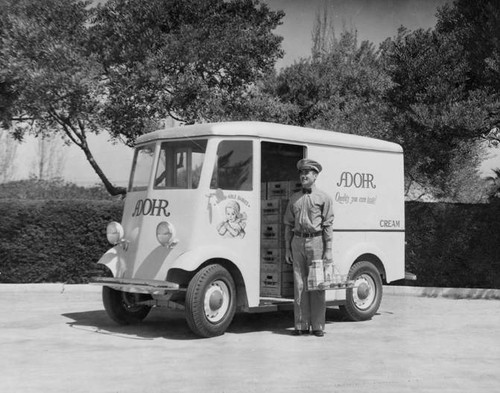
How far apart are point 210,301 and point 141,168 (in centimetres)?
210

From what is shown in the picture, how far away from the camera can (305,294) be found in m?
8.59

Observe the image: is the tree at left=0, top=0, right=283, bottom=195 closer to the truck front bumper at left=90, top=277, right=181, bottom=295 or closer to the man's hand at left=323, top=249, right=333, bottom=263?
the truck front bumper at left=90, top=277, right=181, bottom=295

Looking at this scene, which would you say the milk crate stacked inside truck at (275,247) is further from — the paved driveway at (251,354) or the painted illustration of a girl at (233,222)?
the painted illustration of a girl at (233,222)

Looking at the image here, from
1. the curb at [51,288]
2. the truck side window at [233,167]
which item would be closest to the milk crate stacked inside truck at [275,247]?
the truck side window at [233,167]

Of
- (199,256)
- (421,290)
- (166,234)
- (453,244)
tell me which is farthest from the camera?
(453,244)

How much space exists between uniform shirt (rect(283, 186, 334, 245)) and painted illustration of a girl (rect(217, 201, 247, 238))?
64cm

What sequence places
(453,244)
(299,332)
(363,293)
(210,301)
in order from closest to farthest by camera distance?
(210,301) < (299,332) < (363,293) < (453,244)

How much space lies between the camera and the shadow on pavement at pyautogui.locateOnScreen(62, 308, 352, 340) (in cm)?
870

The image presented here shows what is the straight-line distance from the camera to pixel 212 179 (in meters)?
8.50

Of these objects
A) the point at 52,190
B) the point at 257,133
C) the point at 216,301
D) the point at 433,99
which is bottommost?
the point at 216,301

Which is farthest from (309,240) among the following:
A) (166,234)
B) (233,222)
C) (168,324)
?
(168,324)

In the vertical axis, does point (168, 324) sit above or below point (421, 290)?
below

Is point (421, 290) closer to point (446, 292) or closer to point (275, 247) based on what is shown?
point (446, 292)

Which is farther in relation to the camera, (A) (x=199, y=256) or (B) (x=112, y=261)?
(B) (x=112, y=261)
